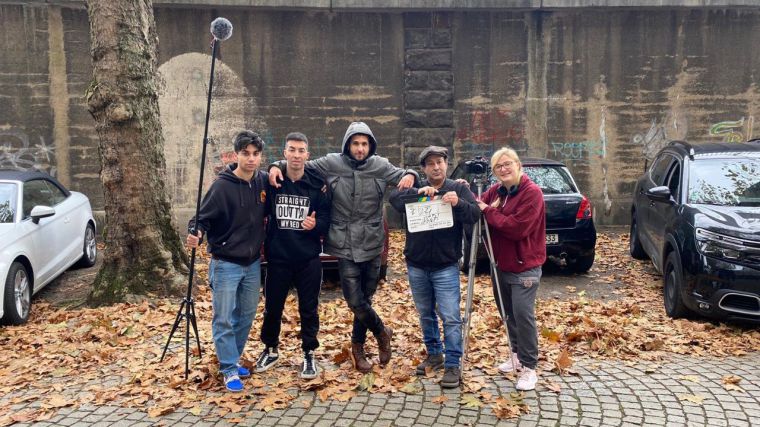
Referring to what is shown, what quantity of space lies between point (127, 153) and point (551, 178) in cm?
556

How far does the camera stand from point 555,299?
24.2 ft

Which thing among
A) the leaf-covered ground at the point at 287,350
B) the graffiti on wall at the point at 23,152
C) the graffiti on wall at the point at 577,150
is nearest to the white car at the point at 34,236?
the leaf-covered ground at the point at 287,350

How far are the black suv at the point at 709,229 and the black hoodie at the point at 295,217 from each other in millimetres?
3751

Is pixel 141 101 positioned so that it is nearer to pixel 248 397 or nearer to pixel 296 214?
pixel 296 214

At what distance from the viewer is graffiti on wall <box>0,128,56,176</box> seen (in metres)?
11.4

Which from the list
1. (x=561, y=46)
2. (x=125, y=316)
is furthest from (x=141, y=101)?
(x=561, y=46)

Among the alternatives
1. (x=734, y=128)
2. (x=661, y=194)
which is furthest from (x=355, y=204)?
(x=734, y=128)

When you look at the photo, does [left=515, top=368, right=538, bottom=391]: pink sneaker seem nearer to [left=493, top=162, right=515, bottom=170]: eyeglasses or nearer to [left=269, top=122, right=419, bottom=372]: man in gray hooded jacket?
[left=269, top=122, right=419, bottom=372]: man in gray hooded jacket

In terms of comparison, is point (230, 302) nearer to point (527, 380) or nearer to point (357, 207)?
point (357, 207)

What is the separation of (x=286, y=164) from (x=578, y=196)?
4900mm

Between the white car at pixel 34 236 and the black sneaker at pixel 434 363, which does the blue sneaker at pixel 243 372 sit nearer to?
the black sneaker at pixel 434 363

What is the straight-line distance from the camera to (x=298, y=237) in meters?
4.64

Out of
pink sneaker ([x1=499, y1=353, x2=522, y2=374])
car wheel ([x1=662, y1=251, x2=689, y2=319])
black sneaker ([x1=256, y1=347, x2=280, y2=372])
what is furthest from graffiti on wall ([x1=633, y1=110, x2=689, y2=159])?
black sneaker ([x1=256, y1=347, x2=280, y2=372])

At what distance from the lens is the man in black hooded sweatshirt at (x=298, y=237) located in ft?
15.2
